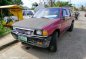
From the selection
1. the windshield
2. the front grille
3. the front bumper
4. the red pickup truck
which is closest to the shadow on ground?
the red pickup truck

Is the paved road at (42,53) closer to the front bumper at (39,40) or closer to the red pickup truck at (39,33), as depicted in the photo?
the red pickup truck at (39,33)

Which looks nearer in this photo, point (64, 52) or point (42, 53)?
point (42, 53)

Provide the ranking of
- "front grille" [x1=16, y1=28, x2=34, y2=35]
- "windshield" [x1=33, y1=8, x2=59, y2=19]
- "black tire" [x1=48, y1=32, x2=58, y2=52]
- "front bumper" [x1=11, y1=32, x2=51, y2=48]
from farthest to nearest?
A: 1. "windshield" [x1=33, y1=8, x2=59, y2=19]
2. "black tire" [x1=48, y1=32, x2=58, y2=52]
3. "front grille" [x1=16, y1=28, x2=34, y2=35]
4. "front bumper" [x1=11, y1=32, x2=51, y2=48]

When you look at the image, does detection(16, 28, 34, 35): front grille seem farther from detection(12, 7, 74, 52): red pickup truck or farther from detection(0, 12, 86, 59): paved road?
detection(0, 12, 86, 59): paved road

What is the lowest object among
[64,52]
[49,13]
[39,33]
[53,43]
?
[64,52]

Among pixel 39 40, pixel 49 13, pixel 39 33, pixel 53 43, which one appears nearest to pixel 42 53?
pixel 53 43

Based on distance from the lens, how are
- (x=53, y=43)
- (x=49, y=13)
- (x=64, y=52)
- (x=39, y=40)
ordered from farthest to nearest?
(x=49, y=13)
(x=64, y=52)
(x=53, y=43)
(x=39, y=40)

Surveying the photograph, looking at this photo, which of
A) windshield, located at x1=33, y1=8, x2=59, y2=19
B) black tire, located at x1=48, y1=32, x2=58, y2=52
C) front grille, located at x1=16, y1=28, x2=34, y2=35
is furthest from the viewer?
windshield, located at x1=33, y1=8, x2=59, y2=19

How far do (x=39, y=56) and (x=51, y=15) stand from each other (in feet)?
7.22

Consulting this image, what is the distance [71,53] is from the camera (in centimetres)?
589

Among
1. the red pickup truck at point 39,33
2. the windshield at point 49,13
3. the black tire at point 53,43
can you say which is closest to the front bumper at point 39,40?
the red pickup truck at point 39,33

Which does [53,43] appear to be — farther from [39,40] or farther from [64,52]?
[39,40]

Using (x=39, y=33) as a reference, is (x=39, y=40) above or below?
below

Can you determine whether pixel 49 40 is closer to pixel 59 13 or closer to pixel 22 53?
pixel 22 53
